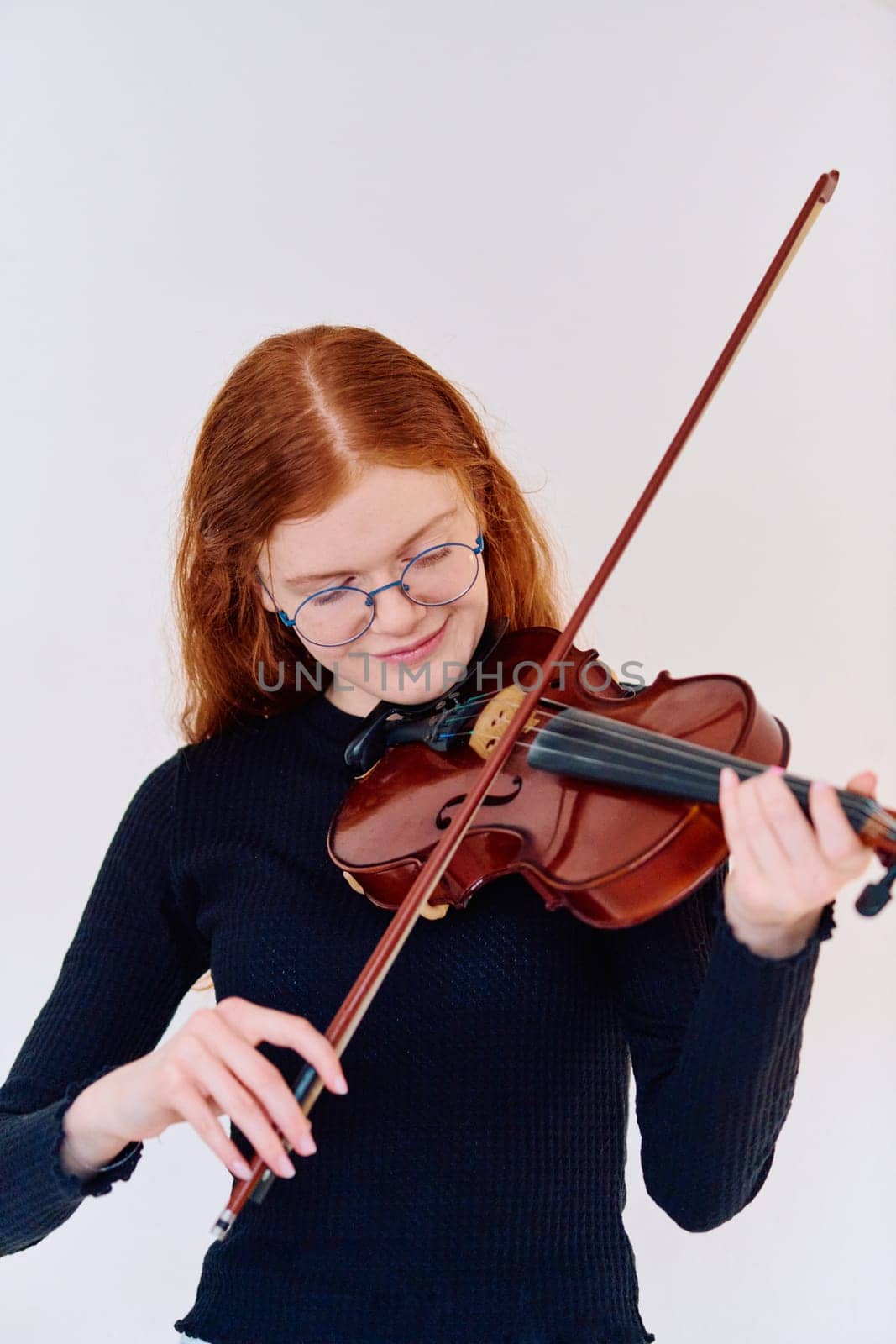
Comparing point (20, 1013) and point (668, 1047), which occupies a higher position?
point (668, 1047)

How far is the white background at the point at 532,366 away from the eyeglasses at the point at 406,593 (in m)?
0.57

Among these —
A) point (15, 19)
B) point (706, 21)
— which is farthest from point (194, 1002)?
point (706, 21)

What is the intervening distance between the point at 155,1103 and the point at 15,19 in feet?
4.25

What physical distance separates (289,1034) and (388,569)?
15.5 inches

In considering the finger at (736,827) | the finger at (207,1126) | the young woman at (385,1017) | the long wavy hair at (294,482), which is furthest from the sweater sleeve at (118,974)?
the finger at (736,827)

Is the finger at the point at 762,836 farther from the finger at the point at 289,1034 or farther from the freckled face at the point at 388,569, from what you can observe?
the freckled face at the point at 388,569

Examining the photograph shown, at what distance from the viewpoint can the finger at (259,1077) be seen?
773 millimetres

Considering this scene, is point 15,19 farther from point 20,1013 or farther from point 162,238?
point 20,1013

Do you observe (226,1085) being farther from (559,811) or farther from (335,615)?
(335,615)

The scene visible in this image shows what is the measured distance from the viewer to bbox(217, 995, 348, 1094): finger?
2.51ft

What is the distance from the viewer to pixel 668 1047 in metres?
1.02

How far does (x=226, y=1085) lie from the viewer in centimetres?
80

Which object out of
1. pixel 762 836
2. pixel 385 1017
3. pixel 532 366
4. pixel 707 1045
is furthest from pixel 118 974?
pixel 532 366

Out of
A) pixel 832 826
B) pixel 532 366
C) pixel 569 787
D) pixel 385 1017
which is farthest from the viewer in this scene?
pixel 532 366
